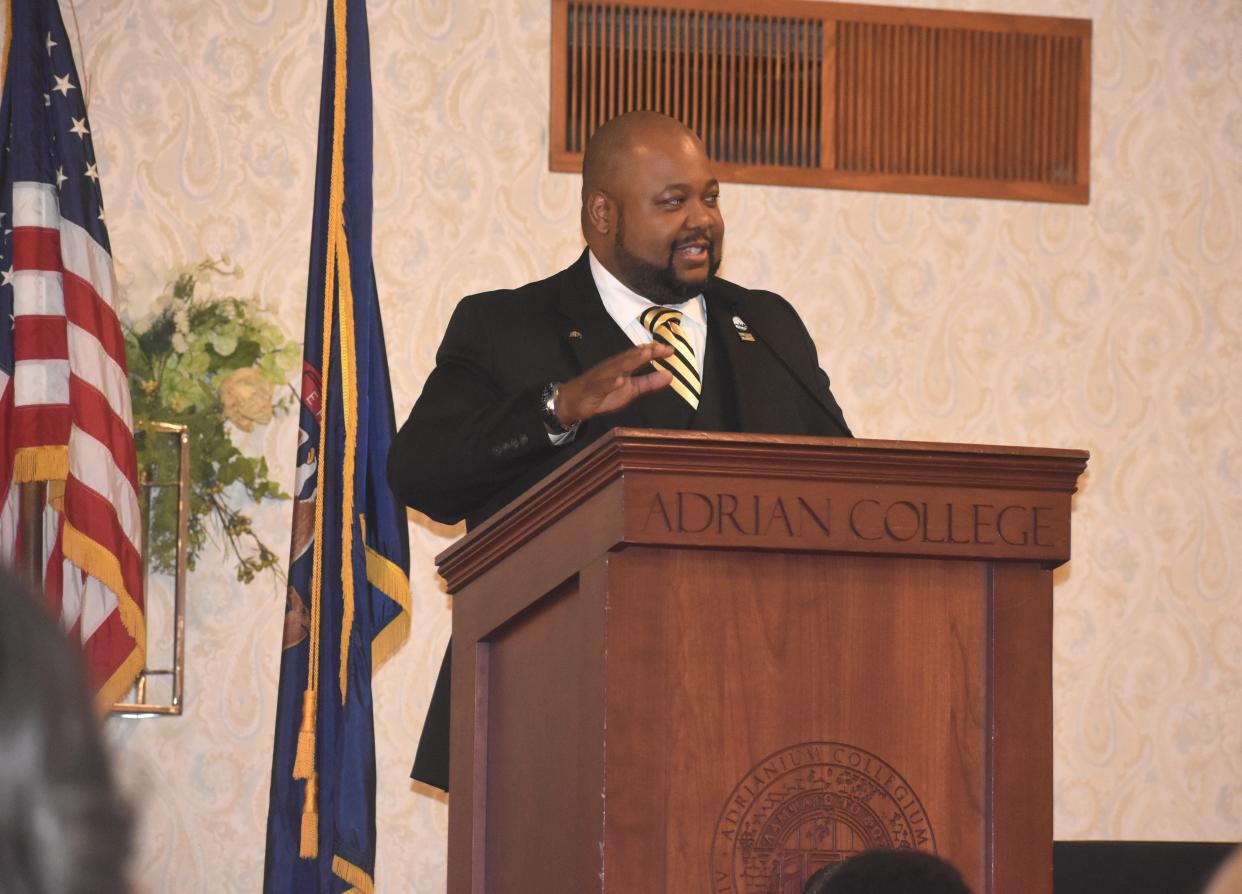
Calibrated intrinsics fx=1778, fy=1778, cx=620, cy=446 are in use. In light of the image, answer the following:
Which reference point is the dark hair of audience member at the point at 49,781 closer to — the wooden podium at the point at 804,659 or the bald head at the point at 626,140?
the wooden podium at the point at 804,659

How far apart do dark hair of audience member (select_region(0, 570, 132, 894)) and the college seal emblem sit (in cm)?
121

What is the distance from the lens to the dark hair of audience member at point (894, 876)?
1.41m

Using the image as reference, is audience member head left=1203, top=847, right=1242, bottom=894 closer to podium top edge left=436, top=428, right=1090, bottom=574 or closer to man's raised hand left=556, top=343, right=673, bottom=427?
podium top edge left=436, top=428, right=1090, bottom=574

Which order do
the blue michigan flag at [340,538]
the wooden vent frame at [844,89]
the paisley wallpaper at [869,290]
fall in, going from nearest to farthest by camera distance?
the blue michigan flag at [340,538] → the paisley wallpaper at [869,290] → the wooden vent frame at [844,89]

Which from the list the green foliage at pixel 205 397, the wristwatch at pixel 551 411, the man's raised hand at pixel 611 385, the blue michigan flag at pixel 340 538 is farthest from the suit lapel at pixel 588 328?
the green foliage at pixel 205 397

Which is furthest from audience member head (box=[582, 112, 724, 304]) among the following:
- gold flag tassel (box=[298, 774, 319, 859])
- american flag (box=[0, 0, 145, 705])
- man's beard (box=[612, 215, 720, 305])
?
american flag (box=[0, 0, 145, 705])

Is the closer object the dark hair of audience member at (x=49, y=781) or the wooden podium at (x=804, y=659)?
the dark hair of audience member at (x=49, y=781)

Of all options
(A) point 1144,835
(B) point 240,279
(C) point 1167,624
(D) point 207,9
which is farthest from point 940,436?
(D) point 207,9

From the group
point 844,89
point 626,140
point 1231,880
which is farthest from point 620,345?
point 844,89

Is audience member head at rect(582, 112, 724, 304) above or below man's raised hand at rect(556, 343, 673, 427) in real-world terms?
above

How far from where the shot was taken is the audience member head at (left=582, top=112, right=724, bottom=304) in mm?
2910

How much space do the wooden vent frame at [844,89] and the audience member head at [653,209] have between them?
169cm

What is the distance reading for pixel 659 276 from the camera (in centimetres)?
292

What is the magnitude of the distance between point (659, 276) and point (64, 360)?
1.60m
